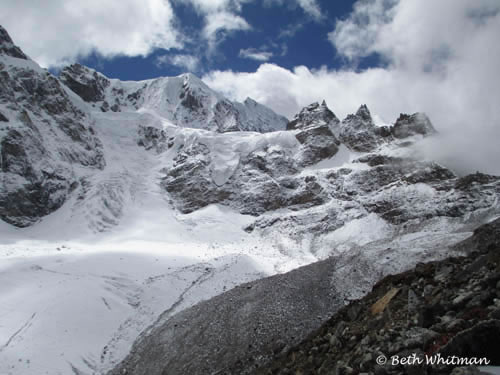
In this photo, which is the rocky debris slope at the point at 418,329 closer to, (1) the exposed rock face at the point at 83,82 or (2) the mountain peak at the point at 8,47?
(2) the mountain peak at the point at 8,47

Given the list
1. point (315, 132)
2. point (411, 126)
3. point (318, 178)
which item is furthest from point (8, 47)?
point (411, 126)

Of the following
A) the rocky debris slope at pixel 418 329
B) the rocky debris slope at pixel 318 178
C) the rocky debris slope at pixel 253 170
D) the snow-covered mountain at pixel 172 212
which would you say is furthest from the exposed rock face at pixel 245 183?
the rocky debris slope at pixel 418 329

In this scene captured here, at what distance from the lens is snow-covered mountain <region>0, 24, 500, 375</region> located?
29.7 meters

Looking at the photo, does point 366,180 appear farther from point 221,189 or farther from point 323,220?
point 221,189

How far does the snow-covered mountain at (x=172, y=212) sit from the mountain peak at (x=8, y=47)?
0.72 m

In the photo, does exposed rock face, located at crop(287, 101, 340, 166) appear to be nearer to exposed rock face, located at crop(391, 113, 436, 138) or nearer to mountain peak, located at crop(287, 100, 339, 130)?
mountain peak, located at crop(287, 100, 339, 130)

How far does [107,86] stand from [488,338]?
195211 millimetres

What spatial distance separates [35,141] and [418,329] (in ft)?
329

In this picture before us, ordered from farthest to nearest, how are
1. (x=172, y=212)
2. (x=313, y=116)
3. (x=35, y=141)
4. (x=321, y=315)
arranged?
(x=313, y=116), (x=172, y=212), (x=35, y=141), (x=321, y=315)

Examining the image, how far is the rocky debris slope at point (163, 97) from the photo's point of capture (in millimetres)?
162000

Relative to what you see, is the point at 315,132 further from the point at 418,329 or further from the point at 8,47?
the point at 8,47

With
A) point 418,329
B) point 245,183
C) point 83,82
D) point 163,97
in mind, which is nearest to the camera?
point 418,329

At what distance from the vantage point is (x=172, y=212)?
89625 mm

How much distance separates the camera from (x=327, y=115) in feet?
417
